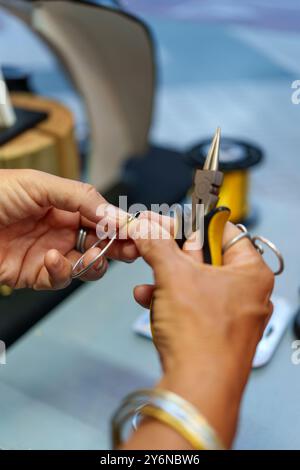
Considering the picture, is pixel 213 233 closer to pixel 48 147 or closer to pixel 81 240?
pixel 81 240

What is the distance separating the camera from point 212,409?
0.36m

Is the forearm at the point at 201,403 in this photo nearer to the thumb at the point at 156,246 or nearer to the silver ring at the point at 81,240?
the thumb at the point at 156,246

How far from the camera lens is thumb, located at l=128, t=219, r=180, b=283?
44 cm

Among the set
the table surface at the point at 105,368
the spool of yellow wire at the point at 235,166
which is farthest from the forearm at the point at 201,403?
the spool of yellow wire at the point at 235,166

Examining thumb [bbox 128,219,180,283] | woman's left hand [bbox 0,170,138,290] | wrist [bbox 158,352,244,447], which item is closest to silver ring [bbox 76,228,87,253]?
woman's left hand [bbox 0,170,138,290]

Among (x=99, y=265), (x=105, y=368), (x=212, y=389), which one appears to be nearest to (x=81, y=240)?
(x=99, y=265)

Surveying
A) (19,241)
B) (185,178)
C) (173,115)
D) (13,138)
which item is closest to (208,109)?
(173,115)

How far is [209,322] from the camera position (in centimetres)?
40

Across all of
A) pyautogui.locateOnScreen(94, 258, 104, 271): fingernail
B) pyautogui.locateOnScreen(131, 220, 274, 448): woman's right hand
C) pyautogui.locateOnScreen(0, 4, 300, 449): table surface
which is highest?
pyautogui.locateOnScreen(131, 220, 274, 448): woman's right hand

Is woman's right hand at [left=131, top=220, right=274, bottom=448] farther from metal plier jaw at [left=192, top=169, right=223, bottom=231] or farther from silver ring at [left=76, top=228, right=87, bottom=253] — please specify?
silver ring at [left=76, top=228, right=87, bottom=253]

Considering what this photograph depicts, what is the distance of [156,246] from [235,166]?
0.45m

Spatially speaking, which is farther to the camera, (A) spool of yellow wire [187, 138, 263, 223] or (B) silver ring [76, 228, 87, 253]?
(A) spool of yellow wire [187, 138, 263, 223]

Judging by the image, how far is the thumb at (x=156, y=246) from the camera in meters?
0.44

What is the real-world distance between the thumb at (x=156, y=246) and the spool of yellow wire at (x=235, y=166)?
0.37 m
